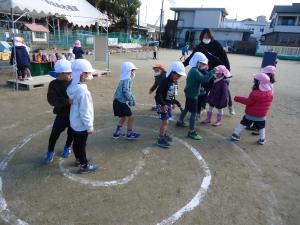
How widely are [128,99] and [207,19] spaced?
166 ft

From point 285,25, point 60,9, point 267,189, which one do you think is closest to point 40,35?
point 60,9

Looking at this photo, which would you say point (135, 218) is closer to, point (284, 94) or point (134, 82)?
point (134, 82)

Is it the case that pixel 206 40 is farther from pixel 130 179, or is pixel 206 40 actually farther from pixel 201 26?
pixel 201 26

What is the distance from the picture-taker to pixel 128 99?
4.52 m

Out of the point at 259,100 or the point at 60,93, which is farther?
the point at 259,100

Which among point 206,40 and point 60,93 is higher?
point 206,40

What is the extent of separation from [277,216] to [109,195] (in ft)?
6.90

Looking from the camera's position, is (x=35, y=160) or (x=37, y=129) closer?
(x=35, y=160)

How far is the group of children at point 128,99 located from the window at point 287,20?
156 ft

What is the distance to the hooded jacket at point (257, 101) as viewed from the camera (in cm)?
478

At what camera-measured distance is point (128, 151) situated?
447 cm

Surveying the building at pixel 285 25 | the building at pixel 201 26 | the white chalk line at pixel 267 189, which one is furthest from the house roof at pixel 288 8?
the white chalk line at pixel 267 189

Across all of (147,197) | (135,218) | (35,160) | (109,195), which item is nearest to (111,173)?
(109,195)

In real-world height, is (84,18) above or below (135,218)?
above
